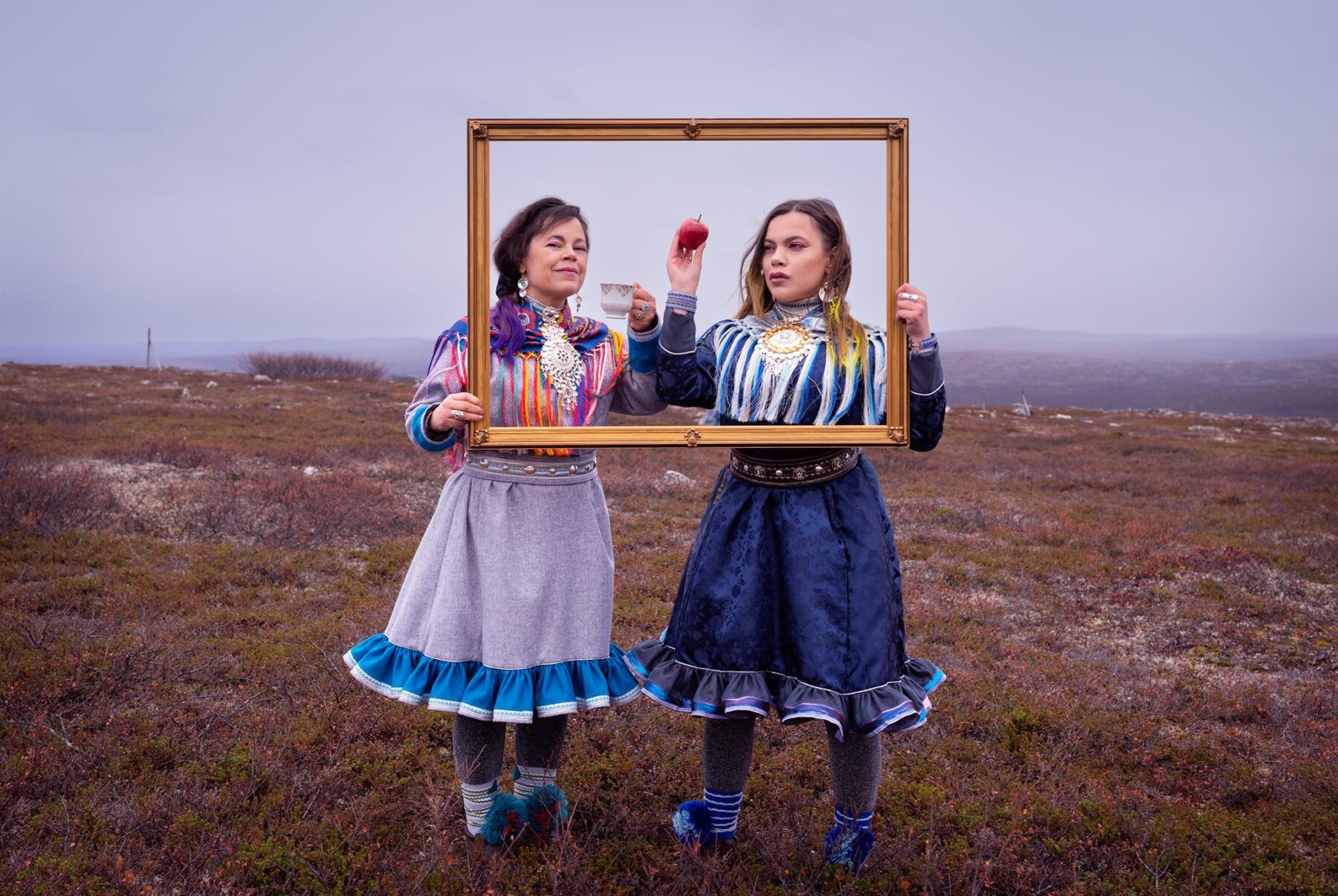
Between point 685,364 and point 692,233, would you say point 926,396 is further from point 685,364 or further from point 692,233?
point 692,233

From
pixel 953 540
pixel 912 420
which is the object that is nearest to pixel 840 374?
pixel 912 420

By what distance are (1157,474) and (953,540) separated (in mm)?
10189

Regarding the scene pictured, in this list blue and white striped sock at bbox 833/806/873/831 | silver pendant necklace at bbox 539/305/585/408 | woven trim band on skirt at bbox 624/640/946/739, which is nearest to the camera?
woven trim band on skirt at bbox 624/640/946/739

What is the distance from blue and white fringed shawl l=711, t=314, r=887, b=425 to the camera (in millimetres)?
3182

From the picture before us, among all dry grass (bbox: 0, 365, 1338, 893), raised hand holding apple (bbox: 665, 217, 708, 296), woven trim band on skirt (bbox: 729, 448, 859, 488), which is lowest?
dry grass (bbox: 0, 365, 1338, 893)

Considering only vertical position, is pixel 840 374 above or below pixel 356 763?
above

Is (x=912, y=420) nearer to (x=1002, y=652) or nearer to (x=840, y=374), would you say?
(x=840, y=374)

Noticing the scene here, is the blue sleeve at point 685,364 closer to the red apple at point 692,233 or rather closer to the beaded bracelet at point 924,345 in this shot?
the red apple at point 692,233

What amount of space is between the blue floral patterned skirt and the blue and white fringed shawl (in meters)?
0.28

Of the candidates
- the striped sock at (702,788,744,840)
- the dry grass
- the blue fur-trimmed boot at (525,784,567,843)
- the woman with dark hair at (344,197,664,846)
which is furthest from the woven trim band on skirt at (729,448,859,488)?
the blue fur-trimmed boot at (525,784,567,843)

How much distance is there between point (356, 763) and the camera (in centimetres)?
453

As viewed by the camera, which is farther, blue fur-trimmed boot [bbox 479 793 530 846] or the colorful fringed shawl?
blue fur-trimmed boot [bbox 479 793 530 846]

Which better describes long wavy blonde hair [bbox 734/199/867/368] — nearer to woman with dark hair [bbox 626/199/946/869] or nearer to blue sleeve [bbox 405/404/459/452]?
woman with dark hair [bbox 626/199/946/869]

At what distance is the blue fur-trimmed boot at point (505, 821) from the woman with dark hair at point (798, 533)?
0.83m
